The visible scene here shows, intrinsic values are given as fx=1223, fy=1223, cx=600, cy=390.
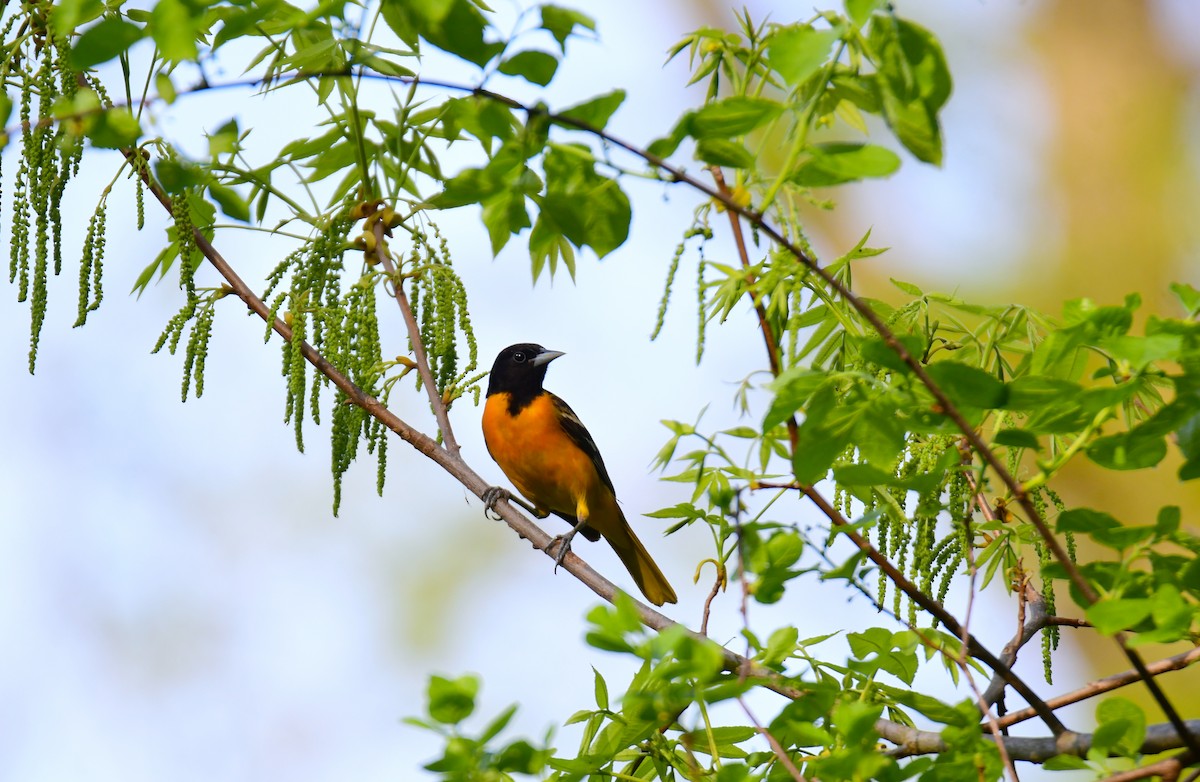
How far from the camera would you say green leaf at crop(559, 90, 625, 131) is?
163cm

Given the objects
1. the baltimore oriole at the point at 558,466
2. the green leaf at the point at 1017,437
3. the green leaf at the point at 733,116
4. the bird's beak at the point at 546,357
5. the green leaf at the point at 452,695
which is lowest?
the green leaf at the point at 452,695

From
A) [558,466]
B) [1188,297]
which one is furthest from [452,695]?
[558,466]

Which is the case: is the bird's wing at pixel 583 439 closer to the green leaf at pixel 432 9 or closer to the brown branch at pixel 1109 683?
the brown branch at pixel 1109 683

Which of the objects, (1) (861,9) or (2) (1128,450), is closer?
(1) (861,9)

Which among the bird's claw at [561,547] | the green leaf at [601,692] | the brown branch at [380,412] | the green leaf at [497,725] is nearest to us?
the green leaf at [497,725]

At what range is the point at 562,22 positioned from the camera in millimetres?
1708

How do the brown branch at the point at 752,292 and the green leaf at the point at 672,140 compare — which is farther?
the brown branch at the point at 752,292

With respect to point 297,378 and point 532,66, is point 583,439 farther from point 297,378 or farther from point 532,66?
point 532,66

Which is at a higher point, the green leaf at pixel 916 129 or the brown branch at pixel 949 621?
the green leaf at pixel 916 129

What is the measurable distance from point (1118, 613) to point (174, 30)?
4.58ft

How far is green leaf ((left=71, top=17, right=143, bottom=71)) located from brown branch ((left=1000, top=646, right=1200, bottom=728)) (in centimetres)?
164

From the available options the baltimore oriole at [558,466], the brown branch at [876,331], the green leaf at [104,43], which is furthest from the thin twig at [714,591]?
the baltimore oriole at [558,466]

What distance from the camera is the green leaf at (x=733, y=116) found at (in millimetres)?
1547

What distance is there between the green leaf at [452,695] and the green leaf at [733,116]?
Answer: 29.8 inches
